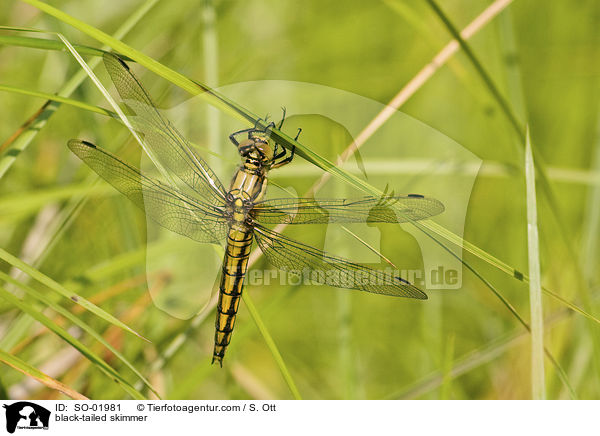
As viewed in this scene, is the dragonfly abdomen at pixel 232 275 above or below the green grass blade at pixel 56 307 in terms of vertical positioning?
above

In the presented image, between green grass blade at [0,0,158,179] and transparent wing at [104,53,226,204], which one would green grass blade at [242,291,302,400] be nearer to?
transparent wing at [104,53,226,204]

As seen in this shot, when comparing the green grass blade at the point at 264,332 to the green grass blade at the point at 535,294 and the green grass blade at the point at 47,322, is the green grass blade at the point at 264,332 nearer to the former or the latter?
the green grass blade at the point at 47,322

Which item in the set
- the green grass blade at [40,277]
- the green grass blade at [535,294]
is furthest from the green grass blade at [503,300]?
A: the green grass blade at [40,277]

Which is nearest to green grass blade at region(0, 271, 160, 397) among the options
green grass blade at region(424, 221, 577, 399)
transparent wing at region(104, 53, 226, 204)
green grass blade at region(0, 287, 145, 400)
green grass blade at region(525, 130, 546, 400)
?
green grass blade at region(0, 287, 145, 400)

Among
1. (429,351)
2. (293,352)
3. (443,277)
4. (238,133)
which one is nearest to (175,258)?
(238,133)
